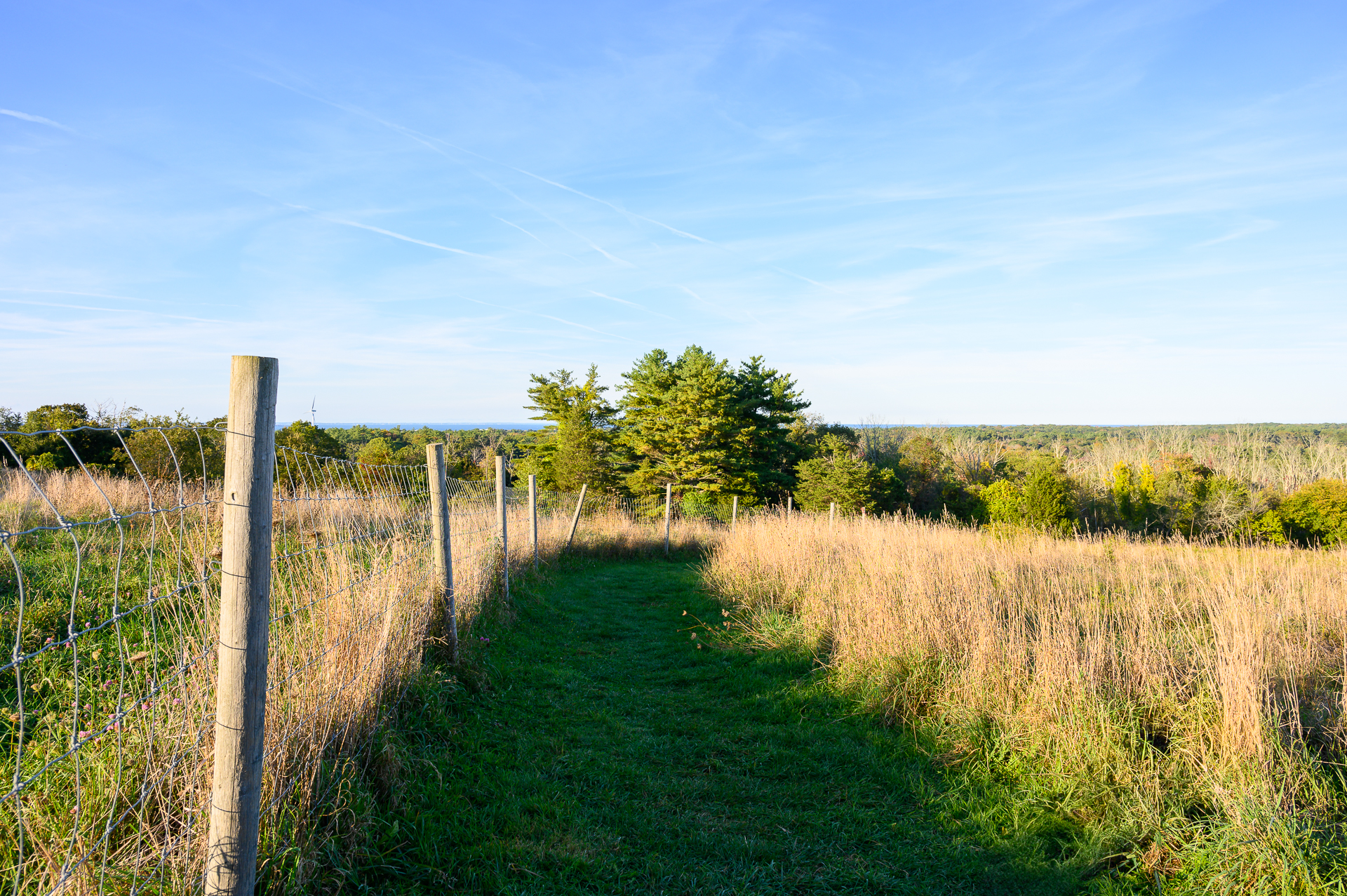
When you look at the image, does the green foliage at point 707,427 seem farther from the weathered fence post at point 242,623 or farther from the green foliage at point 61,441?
the weathered fence post at point 242,623

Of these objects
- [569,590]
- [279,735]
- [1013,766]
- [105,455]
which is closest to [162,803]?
[279,735]

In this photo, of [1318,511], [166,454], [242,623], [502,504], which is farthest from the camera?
[1318,511]

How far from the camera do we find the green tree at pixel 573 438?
1242 inches

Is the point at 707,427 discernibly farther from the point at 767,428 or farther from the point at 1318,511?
the point at 1318,511

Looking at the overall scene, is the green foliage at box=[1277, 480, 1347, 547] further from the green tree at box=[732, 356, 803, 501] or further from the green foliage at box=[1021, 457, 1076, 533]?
the green tree at box=[732, 356, 803, 501]

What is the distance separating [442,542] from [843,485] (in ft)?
82.4

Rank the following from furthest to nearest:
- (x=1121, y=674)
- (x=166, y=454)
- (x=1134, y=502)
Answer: (x=1134, y=502) → (x=166, y=454) → (x=1121, y=674)

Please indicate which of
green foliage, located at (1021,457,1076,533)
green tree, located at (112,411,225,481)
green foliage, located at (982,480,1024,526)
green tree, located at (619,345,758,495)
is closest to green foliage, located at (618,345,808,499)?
green tree, located at (619,345,758,495)

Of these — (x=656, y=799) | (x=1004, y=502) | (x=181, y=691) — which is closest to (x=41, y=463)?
(x=181, y=691)

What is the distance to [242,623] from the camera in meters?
2.20

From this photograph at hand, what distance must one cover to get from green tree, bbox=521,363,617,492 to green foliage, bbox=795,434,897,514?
369 inches

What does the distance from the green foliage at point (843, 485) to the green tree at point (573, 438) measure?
9.38 metres

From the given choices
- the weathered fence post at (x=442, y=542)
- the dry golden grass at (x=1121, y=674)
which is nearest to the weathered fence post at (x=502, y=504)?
the weathered fence post at (x=442, y=542)

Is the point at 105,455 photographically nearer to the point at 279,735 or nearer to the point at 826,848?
the point at 279,735
